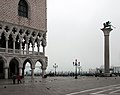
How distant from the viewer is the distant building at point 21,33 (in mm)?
48750

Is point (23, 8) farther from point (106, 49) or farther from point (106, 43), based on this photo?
point (106, 49)

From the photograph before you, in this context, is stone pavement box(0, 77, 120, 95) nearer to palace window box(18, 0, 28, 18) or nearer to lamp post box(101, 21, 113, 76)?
palace window box(18, 0, 28, 18)

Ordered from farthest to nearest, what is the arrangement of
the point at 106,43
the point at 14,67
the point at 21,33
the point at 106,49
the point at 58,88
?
the point at 106,43 < the point at 106,49 < the point at 14,67 < the point at 21,33 < the point at 58,88

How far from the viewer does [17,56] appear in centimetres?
5109

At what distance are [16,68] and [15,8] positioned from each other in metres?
12.1

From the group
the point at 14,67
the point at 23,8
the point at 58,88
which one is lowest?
the point at 58,88

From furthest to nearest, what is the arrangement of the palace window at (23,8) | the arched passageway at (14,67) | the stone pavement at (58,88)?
the palace window at (23,8)
the arched passageway at (14,67)
the stone pavement at (58,88)

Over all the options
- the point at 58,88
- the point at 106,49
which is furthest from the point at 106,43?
the point at 58,88

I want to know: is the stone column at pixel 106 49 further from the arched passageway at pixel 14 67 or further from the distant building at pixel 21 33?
the arched passageway at pixel 14 67

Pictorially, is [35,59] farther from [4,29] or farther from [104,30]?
[104,30]

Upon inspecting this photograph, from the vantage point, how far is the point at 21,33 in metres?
52.9

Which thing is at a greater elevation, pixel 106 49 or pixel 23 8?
pixel 23 8

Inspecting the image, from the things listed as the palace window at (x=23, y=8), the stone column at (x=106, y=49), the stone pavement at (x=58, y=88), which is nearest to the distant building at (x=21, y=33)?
the palace window at (x=23, y=8)

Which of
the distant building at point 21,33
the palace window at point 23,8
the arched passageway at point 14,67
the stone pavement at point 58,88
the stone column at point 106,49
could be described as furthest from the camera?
the stone column at point 106,49
